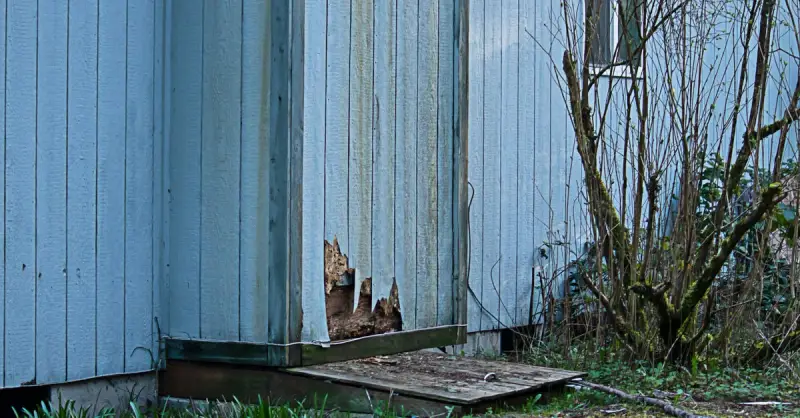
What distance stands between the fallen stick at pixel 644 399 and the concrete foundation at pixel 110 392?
2.16 m

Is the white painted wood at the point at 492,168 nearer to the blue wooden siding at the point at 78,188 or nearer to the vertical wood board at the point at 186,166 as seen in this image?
the vertical wood board at the point at 186,166

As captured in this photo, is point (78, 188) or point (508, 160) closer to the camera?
point (78, 188)

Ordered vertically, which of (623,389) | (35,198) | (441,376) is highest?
(35,198)

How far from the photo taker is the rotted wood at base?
15.2 ft

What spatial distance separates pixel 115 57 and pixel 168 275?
1.05 meters

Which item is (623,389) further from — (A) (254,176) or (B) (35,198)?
(B) (35,198)

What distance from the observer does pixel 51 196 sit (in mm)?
4496

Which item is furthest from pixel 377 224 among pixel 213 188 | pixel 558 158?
pixel 558 158

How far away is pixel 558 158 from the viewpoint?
7996 millimetres

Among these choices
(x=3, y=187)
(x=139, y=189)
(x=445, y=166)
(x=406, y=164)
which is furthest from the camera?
(x=445, y=166)

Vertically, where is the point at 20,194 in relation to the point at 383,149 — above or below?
below

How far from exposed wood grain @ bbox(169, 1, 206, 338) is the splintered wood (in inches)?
24.3

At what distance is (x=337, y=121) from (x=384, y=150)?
38cm

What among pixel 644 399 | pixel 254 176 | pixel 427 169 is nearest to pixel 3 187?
pixel 254 176
